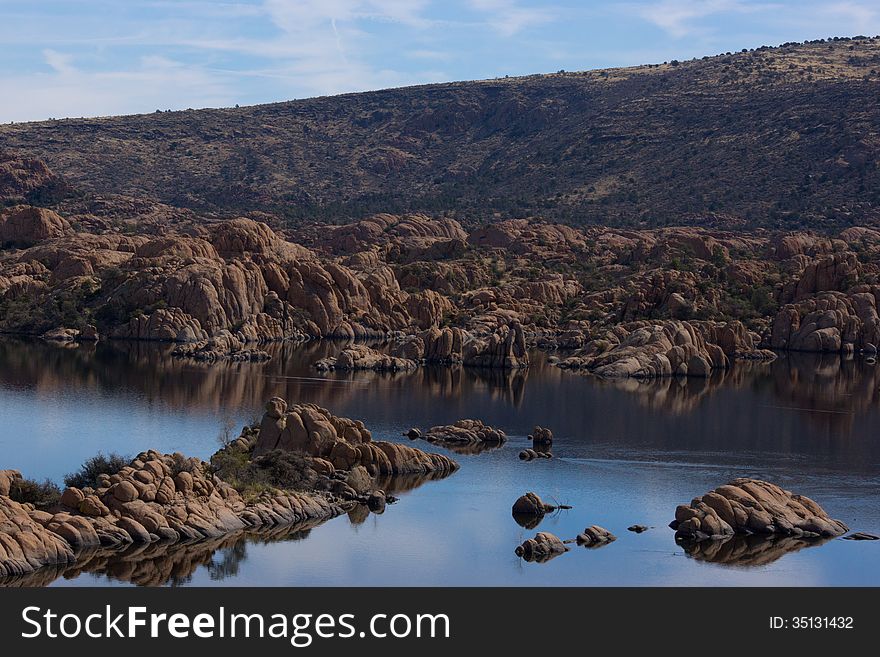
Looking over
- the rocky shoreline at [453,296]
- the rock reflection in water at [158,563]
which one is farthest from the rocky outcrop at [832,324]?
the rock reflection in water at [158,563]

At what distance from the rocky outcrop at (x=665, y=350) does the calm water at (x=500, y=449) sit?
9.46 ft

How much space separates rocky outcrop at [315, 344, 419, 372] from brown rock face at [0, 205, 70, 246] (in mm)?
53613

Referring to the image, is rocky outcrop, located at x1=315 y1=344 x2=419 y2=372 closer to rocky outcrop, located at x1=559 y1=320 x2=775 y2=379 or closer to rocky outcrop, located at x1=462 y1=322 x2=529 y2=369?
rocky outcrop, located at x1=462 y1=322 x2=529 y2=369

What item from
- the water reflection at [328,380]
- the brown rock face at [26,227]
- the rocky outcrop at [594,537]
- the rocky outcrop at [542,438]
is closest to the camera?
the rocky outcrop at [594,537]

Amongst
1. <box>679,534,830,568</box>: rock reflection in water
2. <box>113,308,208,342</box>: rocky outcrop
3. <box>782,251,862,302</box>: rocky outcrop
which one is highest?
<box>782,251,862,302</box>: rocky outcrop

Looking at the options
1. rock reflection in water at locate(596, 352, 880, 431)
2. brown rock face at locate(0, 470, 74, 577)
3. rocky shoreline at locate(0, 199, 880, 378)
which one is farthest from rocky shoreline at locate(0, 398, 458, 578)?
rocky shoreline at locate(0, 199, 880, 378)

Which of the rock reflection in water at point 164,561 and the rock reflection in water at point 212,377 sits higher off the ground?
the rock reflection in water at point 164,561

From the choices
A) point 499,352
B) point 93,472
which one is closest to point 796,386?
point 499,352

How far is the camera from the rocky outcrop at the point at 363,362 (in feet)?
325

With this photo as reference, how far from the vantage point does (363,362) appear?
100750mm

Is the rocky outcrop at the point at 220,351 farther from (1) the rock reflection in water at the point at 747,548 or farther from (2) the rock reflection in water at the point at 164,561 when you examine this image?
(1) the rock reflection in water at the point at 747,548

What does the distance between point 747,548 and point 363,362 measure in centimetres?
5563

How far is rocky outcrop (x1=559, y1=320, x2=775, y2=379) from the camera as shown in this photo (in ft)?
335

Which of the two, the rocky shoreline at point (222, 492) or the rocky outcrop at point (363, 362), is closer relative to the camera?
the rocky shoreline at point (222, 492)
